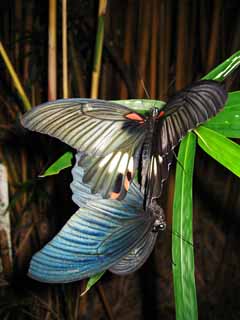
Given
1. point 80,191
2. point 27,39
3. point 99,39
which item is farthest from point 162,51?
point 80,191

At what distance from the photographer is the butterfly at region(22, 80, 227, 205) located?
370mm

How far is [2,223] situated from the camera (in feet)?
3.41

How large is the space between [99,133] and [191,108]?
0.10 metres

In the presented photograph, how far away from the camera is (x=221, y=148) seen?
1.40 feet

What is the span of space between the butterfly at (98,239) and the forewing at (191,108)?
0.08 metres

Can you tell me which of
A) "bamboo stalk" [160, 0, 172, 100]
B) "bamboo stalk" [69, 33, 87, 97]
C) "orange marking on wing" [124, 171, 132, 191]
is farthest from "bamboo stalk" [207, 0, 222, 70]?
"orange marking on wing" [124, 171, 132, 191]

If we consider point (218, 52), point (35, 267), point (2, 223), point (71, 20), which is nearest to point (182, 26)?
point (218, 52)

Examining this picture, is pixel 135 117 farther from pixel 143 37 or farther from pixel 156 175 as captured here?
pixel 143 37

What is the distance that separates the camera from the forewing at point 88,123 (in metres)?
0.38

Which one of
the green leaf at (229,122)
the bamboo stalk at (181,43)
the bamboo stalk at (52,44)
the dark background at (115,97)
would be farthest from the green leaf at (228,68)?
the bamboo stalk at (181,43)

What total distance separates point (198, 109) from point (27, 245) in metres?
1.09

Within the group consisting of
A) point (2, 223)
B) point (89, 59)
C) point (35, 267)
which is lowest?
point (2, 223)

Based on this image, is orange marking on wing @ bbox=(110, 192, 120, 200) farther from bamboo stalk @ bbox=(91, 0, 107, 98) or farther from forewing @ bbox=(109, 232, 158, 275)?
bamboo stalk @ bbox=(91, 0, 107, 98)

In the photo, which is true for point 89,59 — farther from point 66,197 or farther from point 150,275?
point 150,275
